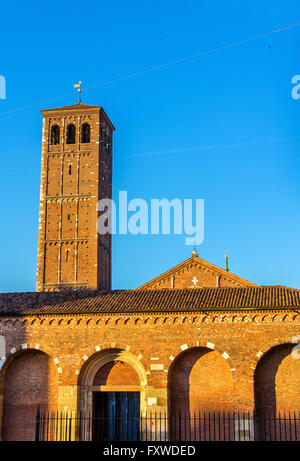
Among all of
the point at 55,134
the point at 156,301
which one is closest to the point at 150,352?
the point at 156,301

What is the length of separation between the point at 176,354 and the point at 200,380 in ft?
4.51

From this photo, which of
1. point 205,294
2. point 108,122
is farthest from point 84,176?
point 205,294

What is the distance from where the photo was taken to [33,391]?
25297 mm

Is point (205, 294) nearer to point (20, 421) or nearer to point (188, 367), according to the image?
point (188, 367)

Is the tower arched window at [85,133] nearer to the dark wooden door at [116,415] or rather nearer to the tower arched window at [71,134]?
the tower arched window at [71,134]

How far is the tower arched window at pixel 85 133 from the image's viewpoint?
4406 centimetres

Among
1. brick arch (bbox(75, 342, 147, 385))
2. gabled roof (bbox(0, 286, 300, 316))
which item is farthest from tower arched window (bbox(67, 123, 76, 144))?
brick arch (bbox(75, 342, 147, 385))

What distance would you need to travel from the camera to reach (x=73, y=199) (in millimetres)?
42969

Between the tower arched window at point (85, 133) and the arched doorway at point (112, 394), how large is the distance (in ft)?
72.5

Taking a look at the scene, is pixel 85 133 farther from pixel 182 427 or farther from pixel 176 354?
pixel 182 427

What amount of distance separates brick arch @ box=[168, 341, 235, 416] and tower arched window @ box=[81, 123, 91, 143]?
23.3 meters

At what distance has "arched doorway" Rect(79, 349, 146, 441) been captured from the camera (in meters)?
24.7

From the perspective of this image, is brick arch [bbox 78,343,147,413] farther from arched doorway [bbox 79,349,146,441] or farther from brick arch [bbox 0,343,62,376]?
brick arch [bbox 0,343,62,376]

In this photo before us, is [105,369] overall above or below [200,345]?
below
